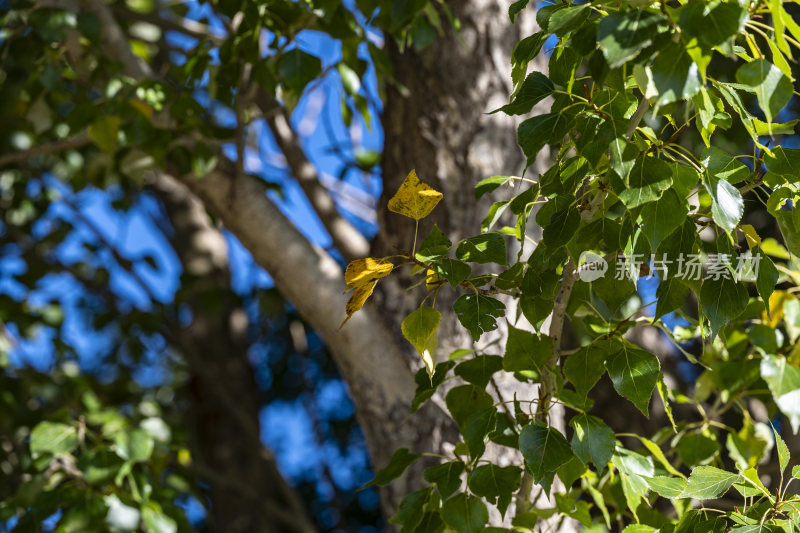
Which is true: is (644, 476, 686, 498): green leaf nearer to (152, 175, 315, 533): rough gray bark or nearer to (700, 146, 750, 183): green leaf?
(700, 146, 750, 183): green leaf

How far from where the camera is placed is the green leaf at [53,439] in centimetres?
151

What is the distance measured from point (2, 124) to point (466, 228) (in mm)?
1964

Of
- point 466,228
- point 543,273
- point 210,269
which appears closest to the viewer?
point 543,273

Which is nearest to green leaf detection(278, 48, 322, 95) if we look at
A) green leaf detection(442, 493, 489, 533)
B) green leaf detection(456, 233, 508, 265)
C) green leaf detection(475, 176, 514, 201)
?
green leaf detection(475, 176, 514, 201)

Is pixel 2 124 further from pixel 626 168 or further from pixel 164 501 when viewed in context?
pixel 626 168

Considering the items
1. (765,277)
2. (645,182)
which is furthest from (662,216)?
(765,277)

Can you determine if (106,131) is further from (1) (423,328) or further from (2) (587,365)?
(2) (587,365)

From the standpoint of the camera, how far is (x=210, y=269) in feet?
11.5

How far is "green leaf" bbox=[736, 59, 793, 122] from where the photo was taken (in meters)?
0.62

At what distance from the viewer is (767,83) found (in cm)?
63

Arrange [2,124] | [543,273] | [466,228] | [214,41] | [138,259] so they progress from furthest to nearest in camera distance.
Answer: [138,259] → [2,124] → [214,41] → [466,228] → [543,273]

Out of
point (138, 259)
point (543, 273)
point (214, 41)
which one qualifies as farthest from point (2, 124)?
point (543, 273)

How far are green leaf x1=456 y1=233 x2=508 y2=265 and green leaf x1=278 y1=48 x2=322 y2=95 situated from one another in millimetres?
586

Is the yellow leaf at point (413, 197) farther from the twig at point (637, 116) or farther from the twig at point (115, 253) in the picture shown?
the twig at point (115, 253)
